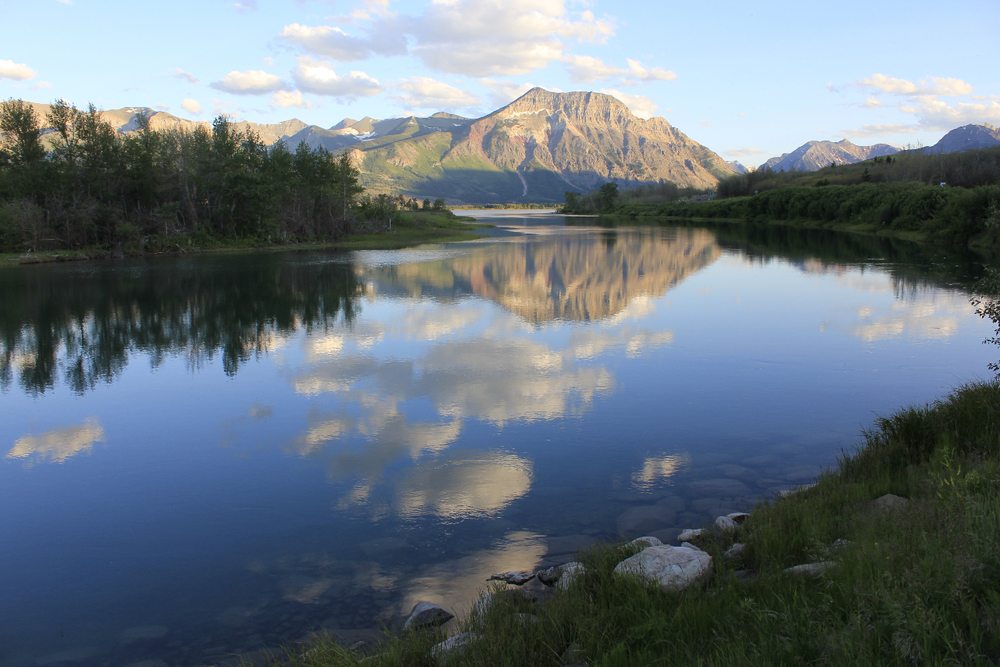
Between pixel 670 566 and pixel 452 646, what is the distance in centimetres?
219

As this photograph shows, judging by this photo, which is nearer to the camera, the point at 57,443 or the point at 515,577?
the point at 515,577

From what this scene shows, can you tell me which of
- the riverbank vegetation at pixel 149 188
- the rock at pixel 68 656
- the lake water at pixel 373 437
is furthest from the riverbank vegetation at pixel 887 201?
the riverbank vegetation at pixel 149 188

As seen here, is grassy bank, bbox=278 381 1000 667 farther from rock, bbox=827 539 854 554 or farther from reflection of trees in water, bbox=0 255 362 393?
reflection of trees in water, bbox=0 255 362 393

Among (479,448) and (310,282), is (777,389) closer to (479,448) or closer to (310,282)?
(479,448)

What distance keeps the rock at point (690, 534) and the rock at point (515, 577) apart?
1836 millimetres

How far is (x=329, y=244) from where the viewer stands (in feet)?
209

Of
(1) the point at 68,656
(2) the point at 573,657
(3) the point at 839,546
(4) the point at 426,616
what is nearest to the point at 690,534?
(3) the point at 839,546

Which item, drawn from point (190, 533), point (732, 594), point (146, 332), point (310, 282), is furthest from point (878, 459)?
point (310, 282)

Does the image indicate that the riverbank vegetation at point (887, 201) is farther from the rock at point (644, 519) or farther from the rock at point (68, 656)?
the rock at point (68, 656)

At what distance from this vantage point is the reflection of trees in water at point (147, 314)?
1744 centimetres

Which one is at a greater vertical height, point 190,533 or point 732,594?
point 732,594

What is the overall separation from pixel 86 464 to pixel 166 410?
2780 mm

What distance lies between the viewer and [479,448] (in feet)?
34.6

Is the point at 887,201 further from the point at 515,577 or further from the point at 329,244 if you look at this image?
the point at 515,577
